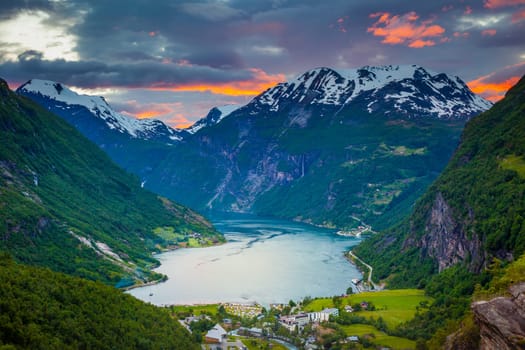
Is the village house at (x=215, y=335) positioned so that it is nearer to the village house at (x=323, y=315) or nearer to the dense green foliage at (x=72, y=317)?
the dense green foliage at (x=72, y=317)

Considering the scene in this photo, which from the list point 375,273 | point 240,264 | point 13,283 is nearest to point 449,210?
point 375,273

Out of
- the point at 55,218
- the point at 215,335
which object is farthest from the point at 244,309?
the point at 55,218

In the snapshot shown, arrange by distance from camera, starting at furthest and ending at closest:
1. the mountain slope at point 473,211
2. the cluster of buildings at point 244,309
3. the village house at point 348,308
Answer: the cluster of buildings at point 244,309, the village house at point 348,308, the mountain slope at point 473,211

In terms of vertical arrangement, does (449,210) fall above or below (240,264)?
above

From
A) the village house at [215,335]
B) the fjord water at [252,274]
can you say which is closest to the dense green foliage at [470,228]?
the fjord water at [252,274]

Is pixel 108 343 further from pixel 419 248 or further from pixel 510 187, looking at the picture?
pixel 419 248
